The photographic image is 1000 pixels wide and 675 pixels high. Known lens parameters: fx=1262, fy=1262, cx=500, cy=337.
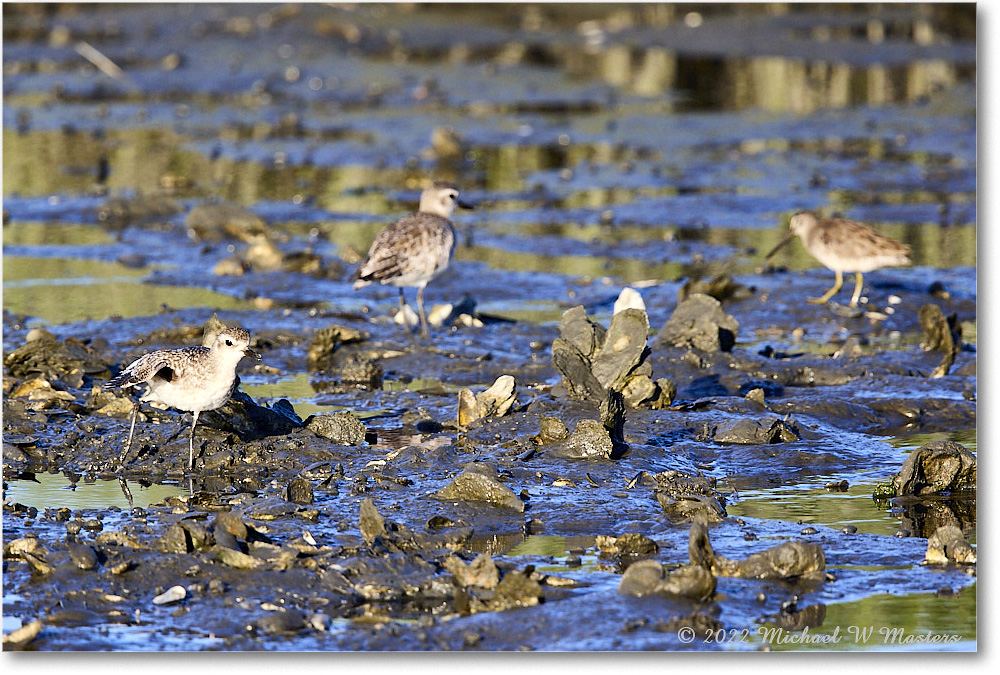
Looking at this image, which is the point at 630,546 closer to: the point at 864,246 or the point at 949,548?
the point at 949,548

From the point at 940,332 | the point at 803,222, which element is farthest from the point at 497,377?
the point at 803,222

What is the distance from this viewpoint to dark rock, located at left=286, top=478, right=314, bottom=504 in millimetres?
6883

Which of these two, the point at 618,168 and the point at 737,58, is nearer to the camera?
the point at 618,168

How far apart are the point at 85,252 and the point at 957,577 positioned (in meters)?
10.9

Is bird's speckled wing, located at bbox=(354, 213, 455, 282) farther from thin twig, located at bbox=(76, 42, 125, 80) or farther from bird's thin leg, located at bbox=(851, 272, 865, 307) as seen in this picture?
thin twig, located at bbox=(76, 42, 125, 80)

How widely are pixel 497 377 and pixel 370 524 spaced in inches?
139

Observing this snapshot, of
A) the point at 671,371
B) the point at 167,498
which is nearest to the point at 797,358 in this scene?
the point at 671,371

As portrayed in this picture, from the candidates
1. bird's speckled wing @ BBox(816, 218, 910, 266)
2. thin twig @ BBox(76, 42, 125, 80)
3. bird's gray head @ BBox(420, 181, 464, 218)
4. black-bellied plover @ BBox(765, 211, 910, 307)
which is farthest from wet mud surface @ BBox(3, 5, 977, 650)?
thin twig @ BBox(76, 42, 125, 80)

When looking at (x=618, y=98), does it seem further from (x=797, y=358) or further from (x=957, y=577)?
(x=957, y=577)

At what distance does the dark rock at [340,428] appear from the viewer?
7867mm

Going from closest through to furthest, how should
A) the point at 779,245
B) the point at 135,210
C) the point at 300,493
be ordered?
the point at 300,493, the point at 779,245, the point at 135,210

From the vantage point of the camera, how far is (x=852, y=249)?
11750 mm

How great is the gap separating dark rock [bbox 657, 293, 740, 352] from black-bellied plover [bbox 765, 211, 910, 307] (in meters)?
2.32

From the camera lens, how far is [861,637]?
5.30m
